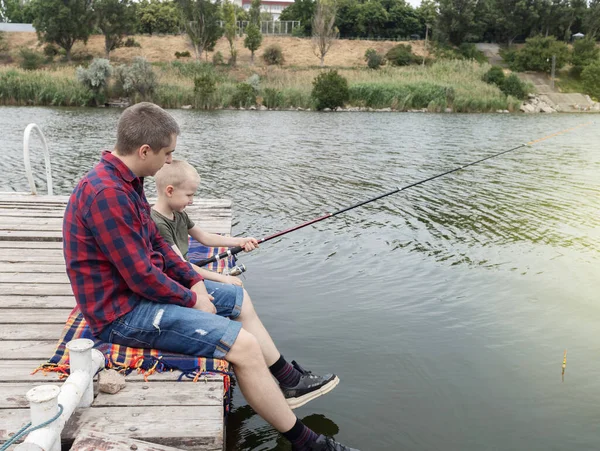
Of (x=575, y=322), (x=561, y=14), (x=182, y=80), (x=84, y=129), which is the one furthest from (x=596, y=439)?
(x=561, y=14)

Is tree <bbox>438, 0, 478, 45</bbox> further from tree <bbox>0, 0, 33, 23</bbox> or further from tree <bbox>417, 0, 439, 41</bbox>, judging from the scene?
tree <bbox>0, 0, 33, 23</bbox>

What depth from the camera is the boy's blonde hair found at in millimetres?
3855

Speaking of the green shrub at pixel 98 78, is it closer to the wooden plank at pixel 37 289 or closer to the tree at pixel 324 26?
the tree at pixel 324 26

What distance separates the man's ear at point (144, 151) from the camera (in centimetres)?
277

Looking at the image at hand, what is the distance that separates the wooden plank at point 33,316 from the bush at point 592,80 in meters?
49.5

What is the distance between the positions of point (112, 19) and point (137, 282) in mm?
53435

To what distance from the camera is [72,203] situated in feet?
8.91

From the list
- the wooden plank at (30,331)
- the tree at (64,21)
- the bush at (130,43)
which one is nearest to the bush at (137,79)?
the tree at (64,21)

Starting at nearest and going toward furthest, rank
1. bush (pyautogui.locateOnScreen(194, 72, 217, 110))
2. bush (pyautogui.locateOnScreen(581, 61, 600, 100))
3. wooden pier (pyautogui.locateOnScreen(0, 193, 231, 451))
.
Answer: wooden pier (pyautogui.locateOnScreen(0, 193, 231, 451))
bush (pyautogui.locateOnScreen(194, 72, 217, 110))
bush (pyautogui.locateOnScreen(581, 61, 600, 100))

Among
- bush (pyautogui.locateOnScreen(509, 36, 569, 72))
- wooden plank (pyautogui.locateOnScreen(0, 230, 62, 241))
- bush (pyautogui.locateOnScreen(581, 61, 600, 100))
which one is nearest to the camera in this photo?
wooden plank (pyautogui.locateOnScreen(0, 230, 62, 241))

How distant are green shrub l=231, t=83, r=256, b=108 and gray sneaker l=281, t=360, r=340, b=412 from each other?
98.5ft

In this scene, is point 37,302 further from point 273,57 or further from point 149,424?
point 273,57

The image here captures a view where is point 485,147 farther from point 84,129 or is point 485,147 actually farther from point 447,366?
point 447,366

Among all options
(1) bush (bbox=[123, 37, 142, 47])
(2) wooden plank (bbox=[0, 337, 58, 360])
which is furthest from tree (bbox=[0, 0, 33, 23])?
(2) wooden plank (bbox=[0, 337, 58, 360])
